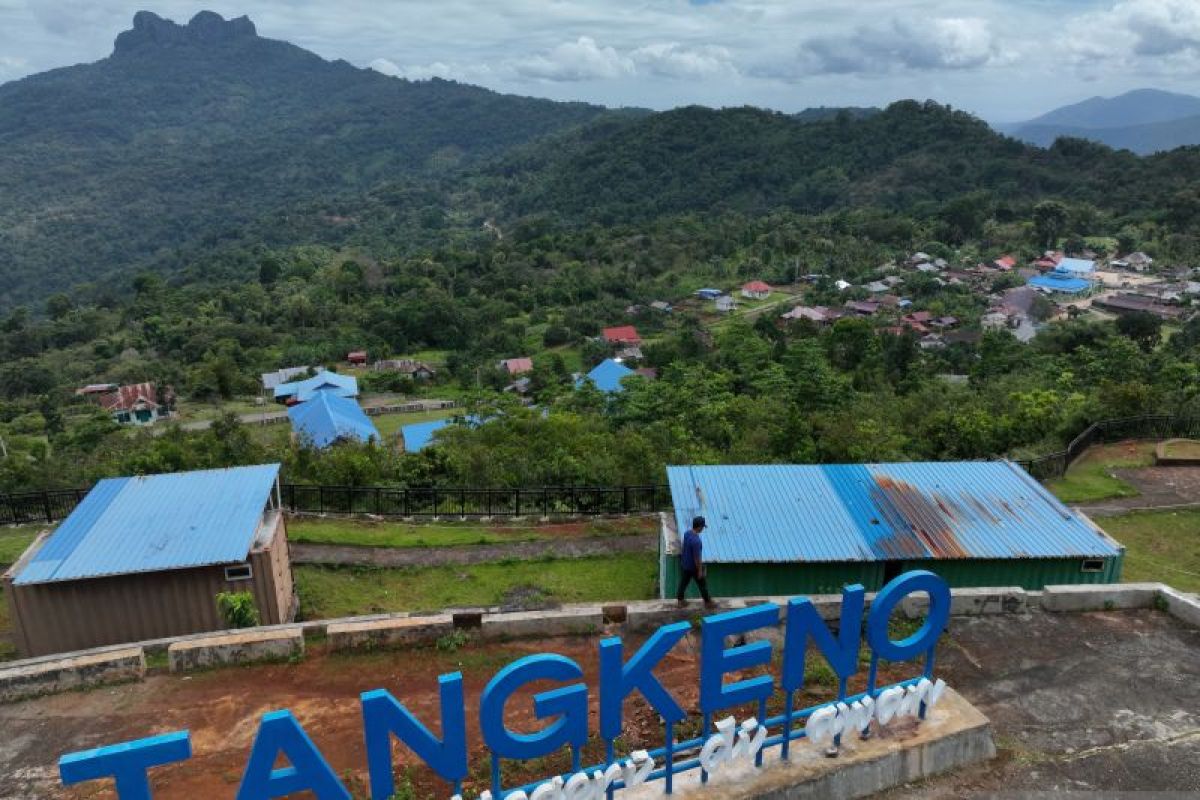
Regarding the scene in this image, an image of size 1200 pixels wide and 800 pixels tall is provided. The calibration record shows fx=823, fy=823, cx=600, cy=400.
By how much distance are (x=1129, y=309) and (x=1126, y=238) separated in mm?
27282

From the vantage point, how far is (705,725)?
7.30 meters

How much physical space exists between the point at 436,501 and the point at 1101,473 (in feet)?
50.5

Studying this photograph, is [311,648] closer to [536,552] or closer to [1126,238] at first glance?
[536,552]

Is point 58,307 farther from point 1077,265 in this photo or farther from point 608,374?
point 1077,265

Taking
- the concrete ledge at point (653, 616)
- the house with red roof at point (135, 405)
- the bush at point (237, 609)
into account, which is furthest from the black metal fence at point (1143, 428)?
the house with red roof at point (135, 405)

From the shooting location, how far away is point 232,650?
32.2 feet

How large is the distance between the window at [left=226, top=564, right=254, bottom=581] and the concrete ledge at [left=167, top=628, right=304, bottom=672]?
147cm

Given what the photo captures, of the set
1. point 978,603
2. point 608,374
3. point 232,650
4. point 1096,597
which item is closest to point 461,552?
point 232,650

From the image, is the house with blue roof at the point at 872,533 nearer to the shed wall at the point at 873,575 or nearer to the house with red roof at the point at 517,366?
the shed wall at the point at 873,575

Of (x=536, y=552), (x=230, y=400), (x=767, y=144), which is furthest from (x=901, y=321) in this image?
(x=767, y=144)

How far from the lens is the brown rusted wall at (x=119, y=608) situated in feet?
35.7

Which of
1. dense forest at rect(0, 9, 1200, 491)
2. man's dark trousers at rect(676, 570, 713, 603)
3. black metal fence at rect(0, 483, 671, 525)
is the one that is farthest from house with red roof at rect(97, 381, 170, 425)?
man's dark trousers at rect(676, 570, 713, 603)

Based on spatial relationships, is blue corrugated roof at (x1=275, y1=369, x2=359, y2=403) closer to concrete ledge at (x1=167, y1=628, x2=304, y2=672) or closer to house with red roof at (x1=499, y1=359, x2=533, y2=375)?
house with red roof at (x1=499, y1=359, x2=533, y2=375)

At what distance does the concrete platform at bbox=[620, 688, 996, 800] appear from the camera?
A: 730 centimetres
